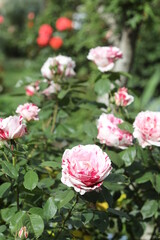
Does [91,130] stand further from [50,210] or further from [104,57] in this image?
[50,210]

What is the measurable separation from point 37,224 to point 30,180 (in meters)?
0.12

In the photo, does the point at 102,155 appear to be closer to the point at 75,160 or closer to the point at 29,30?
the point at 75,160

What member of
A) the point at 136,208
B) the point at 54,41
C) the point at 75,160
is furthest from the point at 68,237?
the point at 54,41

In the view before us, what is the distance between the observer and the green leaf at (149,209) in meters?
1.58

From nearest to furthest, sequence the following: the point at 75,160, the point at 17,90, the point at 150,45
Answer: the point at 75,160 → the point at 17,90 → the point at 150,45

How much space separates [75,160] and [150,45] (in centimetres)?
528

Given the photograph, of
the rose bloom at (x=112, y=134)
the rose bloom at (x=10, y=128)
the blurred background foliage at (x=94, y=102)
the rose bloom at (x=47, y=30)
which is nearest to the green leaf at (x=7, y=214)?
the blurred background foliage at (x=94, y=102)

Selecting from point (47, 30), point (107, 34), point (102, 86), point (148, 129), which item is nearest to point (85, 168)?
point (148, 129)

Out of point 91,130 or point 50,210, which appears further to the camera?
point 91,130

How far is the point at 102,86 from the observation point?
1.77 metres

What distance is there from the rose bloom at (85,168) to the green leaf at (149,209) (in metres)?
0.49

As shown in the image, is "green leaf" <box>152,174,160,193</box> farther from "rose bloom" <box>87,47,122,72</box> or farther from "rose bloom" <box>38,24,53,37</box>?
"rose bloom" <box>38,24,53,37</box>

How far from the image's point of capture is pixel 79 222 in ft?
4.34

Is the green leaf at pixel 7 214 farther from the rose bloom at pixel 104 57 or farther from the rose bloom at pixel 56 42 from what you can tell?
the rose bloom at pixel 56 42
